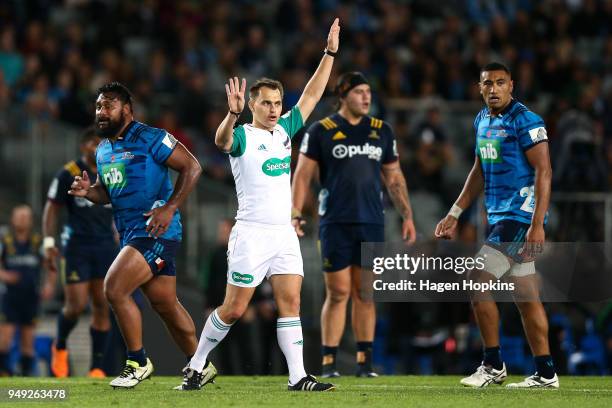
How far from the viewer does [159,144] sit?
32.8ft

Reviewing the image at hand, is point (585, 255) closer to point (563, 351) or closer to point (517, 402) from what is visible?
point (517, 402)

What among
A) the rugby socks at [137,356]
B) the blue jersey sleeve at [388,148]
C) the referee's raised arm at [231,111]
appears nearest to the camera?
the referee's raised arm at [231,111]

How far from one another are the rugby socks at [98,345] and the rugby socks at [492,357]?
14.4ft

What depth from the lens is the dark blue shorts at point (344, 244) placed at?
11.8m

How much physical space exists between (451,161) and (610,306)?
5060mm

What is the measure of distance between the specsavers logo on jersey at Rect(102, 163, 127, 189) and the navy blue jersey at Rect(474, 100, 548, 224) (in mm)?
2857

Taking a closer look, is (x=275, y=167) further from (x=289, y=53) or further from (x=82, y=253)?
(x=289, y=53)

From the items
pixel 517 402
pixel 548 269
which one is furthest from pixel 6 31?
pixel 517 402

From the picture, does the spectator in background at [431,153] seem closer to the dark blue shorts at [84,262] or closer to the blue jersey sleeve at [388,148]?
the blue jersey sleeve at [388,148]

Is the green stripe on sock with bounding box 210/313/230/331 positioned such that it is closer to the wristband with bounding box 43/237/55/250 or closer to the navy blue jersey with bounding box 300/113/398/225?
the navy blue jersey with bounding box 300/113/398/225

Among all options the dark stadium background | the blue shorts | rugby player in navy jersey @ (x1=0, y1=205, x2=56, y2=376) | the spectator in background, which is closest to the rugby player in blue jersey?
the blue shorts

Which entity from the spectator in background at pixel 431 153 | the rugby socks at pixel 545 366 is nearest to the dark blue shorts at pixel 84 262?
the rugby socks at pixel 545 366

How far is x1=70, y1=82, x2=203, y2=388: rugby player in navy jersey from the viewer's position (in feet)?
32.1

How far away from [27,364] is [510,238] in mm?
7391
